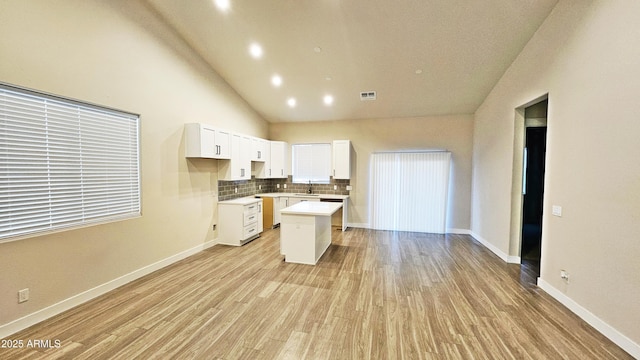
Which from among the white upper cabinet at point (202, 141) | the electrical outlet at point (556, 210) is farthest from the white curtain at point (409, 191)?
the white upper cabinet at point (202, 141)

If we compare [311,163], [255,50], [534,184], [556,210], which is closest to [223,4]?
[255,50]

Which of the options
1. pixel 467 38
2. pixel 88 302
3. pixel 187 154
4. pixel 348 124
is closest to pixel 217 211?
pixel 187 154

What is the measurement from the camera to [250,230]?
501 cm

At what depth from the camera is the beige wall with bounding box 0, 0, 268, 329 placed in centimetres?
231

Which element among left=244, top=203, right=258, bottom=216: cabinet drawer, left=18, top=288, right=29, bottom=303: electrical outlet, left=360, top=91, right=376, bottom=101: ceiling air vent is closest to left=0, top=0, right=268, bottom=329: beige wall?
left=18, top=288, right=29, bottom=303: electrical outlet

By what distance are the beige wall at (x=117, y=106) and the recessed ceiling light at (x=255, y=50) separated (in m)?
1.05

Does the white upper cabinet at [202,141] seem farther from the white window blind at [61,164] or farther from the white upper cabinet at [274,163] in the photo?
the white upper cabinet at [274,163]

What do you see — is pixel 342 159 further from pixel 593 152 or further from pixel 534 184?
pixel 534 184

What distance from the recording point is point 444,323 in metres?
2.41

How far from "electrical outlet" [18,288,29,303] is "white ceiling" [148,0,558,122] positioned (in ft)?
12.5

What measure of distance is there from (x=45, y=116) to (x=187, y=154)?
68.0 inches

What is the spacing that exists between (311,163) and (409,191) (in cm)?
272

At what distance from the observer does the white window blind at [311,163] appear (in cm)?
670

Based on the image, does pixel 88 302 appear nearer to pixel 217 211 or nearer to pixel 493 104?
pixel 217 211
